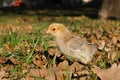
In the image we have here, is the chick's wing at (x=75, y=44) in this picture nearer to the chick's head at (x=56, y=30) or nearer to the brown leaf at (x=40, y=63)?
the chick's head at (x=56, y=30)

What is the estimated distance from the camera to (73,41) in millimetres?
4547

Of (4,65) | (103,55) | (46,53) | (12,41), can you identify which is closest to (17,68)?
(4,65)

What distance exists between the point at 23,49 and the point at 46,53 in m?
0.50

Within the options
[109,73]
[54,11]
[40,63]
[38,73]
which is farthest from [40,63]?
[54,11]

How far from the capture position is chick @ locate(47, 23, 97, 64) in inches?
175

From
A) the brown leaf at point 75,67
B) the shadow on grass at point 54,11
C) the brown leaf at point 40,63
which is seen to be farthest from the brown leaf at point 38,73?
the shadow on grass at point 54,11

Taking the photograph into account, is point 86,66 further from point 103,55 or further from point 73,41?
point 103,55

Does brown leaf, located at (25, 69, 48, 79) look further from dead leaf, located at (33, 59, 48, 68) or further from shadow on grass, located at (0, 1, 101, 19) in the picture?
shadow on grass, located at (0, 1, 101, 19)

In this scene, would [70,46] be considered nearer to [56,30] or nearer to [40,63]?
[56,30]

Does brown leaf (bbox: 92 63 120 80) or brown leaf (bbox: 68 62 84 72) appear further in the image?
brown leaf (bbox: 68 62 84 72)

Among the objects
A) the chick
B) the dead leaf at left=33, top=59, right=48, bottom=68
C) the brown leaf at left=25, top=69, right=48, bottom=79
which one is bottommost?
the dead leaf at left=33, top=59, right=48, bottom=68

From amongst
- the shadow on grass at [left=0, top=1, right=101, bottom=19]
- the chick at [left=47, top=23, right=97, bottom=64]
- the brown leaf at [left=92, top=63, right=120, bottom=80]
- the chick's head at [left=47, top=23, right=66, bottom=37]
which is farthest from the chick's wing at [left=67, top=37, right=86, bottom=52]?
the shadow on grass at [left=0, top=1, right=101, bottom=19]

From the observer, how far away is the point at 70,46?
4441mm

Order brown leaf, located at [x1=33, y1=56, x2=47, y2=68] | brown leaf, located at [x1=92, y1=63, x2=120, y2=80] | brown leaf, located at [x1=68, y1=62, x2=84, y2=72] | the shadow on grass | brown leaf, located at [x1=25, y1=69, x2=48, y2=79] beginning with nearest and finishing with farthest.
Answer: brown leaf, located at [x1=92, y1=63, x2=120, y2=80]
brown leaf, located at [x1=25, y1=69, x2=48, y2=79]
brown leaf, located at [x1=68, y1=62, x2=84, y2=72]
brown leaf, located at [x1=33, y1=56, x2=47, y2=68]
the shadow on grass
